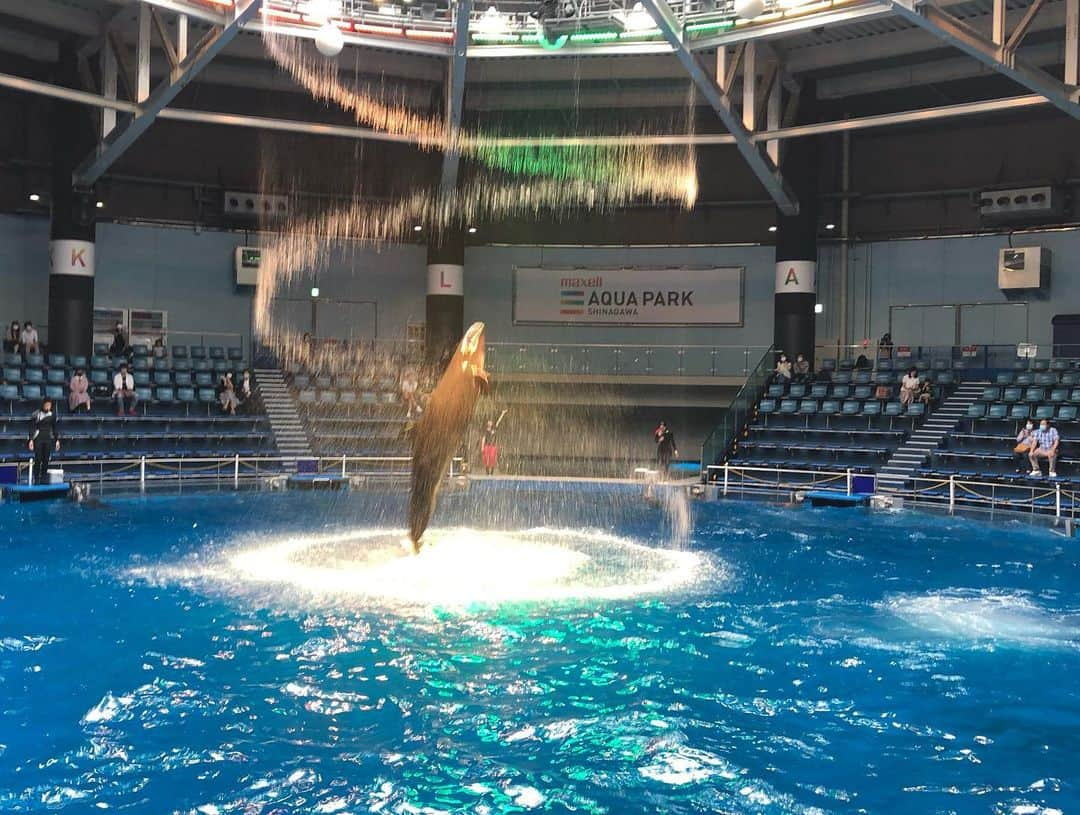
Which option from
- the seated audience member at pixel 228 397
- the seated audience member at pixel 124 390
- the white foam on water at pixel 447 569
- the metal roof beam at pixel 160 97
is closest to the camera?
the white foam on water at pixel 447 569

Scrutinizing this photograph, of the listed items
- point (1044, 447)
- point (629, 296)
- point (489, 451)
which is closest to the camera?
point (1044, 447)

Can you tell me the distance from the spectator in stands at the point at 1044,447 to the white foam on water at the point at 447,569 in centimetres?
980

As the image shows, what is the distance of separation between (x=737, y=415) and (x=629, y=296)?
739 cm

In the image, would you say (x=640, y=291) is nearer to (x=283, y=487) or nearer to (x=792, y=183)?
(x=792, y=183)

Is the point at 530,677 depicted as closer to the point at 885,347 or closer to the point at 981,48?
the point at 981,48

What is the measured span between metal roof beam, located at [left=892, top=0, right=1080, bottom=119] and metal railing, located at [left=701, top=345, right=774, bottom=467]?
9673 millimetres

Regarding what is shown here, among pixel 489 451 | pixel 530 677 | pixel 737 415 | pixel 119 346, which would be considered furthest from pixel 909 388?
pixel 119 346

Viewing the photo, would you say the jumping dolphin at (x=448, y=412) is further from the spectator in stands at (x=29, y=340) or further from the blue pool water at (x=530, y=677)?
the spectator in stands at (x=29, y=340)

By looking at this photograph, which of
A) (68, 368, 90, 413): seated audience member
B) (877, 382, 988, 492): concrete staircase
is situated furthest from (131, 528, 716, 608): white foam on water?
(68, 368, 90, 413): seated audience member

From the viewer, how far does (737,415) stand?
25469mm

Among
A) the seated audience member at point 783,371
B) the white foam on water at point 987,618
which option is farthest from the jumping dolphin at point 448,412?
the seated audience member at point 783,371

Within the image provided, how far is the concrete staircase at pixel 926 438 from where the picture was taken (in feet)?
72.3

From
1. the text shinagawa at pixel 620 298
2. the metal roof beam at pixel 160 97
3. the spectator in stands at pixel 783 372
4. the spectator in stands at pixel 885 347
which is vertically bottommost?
the spectator in stands at pixel 783 372

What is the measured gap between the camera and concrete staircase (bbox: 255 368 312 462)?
2566cm
